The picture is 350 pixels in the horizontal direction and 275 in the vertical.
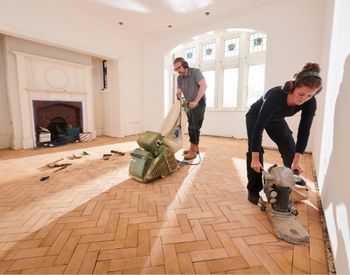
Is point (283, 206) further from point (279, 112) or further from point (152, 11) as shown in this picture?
point (152, 11)

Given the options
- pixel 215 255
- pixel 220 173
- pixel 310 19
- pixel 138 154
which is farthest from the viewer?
pixel 310 19

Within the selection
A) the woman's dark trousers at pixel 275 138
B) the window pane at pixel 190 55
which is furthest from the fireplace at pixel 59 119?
the woman's dark trousers at pixel 275 138

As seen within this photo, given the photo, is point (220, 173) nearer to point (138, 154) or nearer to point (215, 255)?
point (138, 154)

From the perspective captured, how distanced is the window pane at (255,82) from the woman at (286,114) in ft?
12.8

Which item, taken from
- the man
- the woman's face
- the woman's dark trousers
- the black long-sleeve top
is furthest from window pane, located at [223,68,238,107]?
the woman's face

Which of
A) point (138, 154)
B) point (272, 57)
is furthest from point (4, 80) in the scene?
point (272, 57)

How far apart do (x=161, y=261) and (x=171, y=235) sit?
0.22 meters

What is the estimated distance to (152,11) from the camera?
14.1 feet

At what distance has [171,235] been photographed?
4.01ft

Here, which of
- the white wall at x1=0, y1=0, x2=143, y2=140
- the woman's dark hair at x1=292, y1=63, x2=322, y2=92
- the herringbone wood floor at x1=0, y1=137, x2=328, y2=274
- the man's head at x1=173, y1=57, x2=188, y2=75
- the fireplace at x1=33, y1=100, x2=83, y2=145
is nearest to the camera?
the herringbone wood floor at x1=0, y1=137, x2=328, y2=274

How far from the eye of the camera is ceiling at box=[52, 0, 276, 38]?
13.0 feet

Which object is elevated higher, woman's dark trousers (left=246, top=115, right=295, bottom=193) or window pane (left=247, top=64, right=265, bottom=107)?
window pane (left=247, top=64, right=265, bottom=107)

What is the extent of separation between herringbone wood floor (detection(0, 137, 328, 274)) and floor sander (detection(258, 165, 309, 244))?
5 cm

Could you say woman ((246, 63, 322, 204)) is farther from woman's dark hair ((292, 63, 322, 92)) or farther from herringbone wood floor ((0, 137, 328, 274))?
herringbone wood floor ((0, 137, 328, 274))
